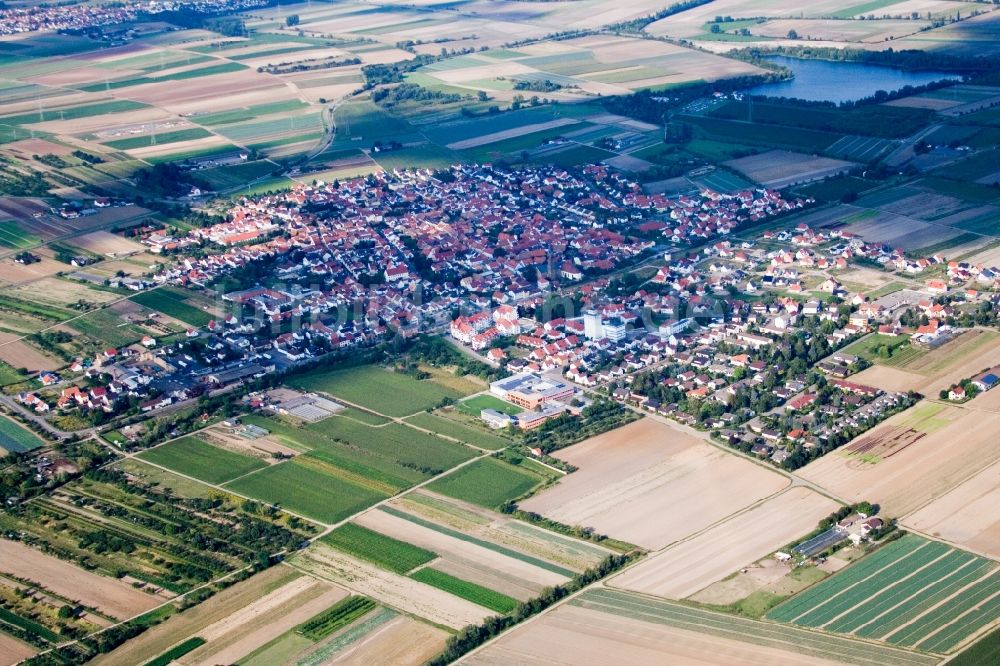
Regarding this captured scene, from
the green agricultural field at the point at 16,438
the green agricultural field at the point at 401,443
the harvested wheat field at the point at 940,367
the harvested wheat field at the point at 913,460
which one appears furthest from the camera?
the harvested wheat field at the point at 940,367

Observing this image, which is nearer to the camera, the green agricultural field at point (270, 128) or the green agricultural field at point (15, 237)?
the green agricultural field at point (15, 237)

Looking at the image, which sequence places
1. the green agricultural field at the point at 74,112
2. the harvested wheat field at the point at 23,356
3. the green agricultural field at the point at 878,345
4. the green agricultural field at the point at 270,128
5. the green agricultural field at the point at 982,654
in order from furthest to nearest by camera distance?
1. the green agricultural field at the point at 74,112
2. the green agricultural field at the point at 270,128
3. the harvested wheat field at the point at 23,356
4. the green agricultural field at the point at 878,345
5. the green agricultural field at the point at 982,654

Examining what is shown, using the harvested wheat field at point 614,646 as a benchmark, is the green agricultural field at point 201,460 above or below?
above

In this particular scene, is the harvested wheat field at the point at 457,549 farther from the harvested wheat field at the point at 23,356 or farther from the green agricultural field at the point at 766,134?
the green agricultural field at the point at 766,134

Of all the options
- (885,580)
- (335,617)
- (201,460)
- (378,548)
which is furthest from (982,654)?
(201,460)

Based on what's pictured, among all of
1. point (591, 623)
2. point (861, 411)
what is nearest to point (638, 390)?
point (861, 411)

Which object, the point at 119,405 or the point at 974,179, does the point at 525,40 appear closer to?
the point at 974,179

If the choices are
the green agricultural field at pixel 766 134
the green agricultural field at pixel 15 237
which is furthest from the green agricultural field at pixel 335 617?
the green agricultural field at pixel 766 134
